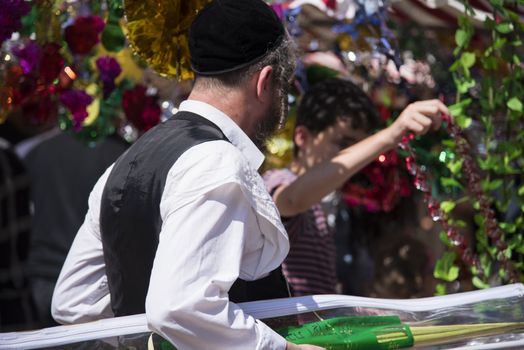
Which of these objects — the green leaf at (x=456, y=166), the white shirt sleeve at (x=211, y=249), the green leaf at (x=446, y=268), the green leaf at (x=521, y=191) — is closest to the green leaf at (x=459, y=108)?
the green leaf at (x=456, y=166)

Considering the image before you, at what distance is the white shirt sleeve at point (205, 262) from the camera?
1.59m

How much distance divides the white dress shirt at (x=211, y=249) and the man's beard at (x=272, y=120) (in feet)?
0.80

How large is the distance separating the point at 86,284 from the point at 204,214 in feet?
2.01

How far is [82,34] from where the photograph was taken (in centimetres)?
289

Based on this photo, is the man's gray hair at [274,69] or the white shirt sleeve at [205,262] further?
the man's gray hair at [274,69]

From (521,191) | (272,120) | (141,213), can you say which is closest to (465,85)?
(521,191)

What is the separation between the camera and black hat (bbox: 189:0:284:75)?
1921 millimetres

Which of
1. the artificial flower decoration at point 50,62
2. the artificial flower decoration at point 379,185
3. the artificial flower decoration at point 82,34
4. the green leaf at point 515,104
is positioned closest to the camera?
the green leaf at point 515,104

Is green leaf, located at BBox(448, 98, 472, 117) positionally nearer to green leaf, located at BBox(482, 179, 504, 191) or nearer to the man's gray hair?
green leaf, located at BBox(482, 179, 504, 191)

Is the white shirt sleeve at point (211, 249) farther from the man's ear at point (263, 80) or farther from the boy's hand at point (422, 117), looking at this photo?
the boy's hand at point (422, 117)

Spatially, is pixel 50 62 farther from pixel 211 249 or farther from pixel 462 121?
pixel 211 249

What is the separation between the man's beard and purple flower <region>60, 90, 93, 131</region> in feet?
3.85

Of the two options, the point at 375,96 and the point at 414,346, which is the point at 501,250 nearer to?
the point at 414,346

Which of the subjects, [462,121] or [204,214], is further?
[462,121]
